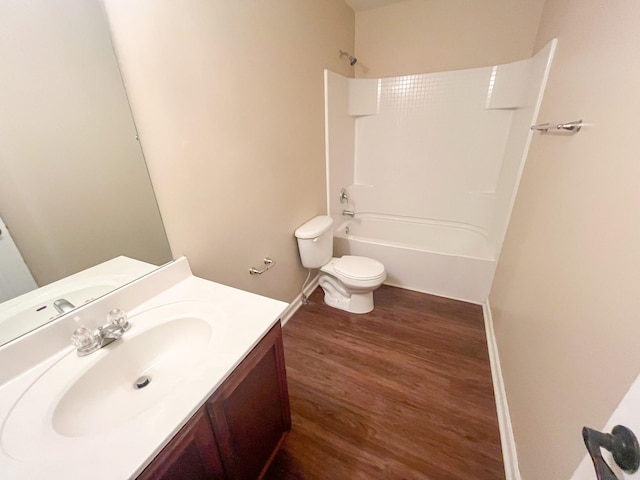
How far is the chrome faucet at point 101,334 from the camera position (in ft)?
2.68

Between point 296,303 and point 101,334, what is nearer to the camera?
point 101,334

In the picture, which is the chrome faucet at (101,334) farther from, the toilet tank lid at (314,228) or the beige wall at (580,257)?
the beige wall at (580,257)

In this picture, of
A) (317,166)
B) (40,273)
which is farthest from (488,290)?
(40,273)

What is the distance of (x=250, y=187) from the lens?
1.51 m

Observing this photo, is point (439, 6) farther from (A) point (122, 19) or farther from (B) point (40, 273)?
(B) point (40, 273)

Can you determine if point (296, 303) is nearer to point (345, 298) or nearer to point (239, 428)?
point (345, 298)

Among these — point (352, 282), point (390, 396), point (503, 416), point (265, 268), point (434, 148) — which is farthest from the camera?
point (434, 148)

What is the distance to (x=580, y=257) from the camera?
843mm

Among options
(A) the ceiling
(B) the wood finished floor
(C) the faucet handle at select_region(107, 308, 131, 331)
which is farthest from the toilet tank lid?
(A) the ceiling

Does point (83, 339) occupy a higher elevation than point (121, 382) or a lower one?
higher

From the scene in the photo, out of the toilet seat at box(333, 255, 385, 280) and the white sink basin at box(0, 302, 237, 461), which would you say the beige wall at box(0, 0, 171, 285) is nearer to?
the white sink basin at box(0, 302, 237, 461)

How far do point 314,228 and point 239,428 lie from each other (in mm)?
1360

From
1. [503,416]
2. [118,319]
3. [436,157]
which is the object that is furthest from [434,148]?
[118,319]

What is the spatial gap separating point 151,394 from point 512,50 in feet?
10.2
